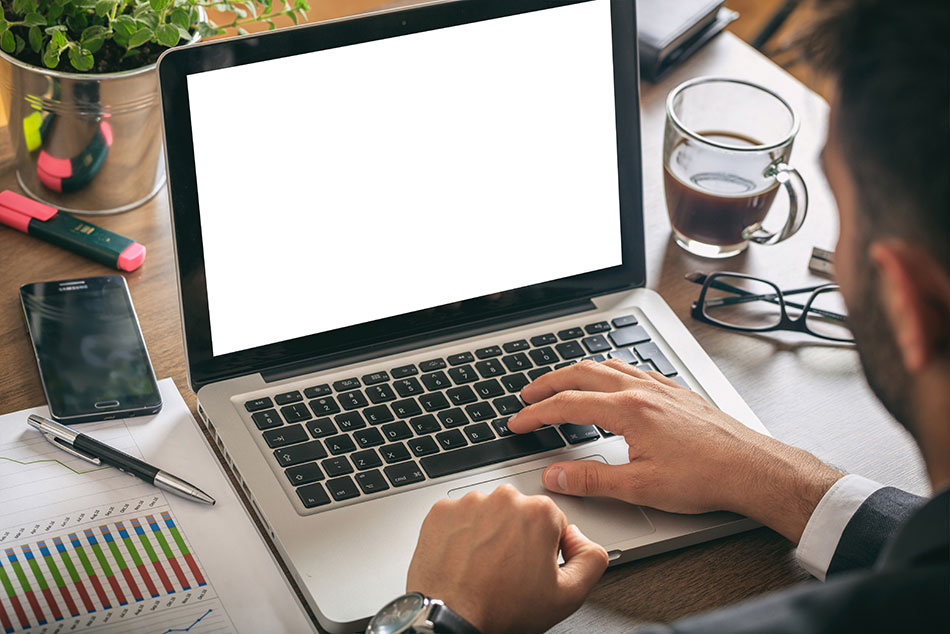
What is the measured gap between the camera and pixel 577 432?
3.24 feet

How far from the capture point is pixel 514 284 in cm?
109

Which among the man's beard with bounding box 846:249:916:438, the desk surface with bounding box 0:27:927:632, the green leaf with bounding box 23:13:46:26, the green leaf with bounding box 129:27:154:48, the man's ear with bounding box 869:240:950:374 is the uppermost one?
the green leaf with bounding box 23:13:46:26

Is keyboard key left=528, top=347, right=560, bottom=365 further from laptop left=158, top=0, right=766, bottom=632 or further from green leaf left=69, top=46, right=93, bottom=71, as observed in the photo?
green leaf left=69, top=46, right=93, bottom=71

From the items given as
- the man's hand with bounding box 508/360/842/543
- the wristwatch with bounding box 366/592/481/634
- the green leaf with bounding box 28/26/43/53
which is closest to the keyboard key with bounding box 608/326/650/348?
the man's hand with bounding box 508/360/842/543

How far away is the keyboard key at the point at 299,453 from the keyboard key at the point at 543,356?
250 mm

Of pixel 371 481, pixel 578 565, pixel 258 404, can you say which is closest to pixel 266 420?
pixel 258 404

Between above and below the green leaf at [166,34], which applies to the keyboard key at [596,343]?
below

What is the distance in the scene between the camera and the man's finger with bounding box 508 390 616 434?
0.96 m

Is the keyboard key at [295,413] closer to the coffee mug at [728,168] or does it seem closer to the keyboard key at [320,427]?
the keyboard key at [320,427]

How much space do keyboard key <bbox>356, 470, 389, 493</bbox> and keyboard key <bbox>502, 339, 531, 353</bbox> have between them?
22cm

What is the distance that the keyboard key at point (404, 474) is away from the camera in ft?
3.03

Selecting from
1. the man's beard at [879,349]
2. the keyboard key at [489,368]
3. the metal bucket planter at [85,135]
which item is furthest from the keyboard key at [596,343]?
the metal bucket planter at [85,135]

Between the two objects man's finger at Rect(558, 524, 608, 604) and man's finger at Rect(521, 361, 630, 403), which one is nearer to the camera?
man's finger at Rect(558, 524, 608, 604)

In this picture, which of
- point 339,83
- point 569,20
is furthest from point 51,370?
point 569,20
